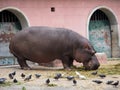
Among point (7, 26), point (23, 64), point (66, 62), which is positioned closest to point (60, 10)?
point (7, 26)

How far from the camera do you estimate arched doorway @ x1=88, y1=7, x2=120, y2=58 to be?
22741 mm

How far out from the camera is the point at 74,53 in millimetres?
14398

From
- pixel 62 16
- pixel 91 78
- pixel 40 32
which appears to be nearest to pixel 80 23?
pixel 62 16

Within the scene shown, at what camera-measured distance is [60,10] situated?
20.8 metres

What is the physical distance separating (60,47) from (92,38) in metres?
8.37

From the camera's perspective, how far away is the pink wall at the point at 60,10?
65.0ft

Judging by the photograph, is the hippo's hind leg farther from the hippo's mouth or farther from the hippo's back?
the hippo's mouth

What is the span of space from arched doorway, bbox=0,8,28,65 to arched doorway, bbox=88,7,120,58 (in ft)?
12.8

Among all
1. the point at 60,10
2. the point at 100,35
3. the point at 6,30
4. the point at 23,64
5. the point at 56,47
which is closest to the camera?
the point at 56,47

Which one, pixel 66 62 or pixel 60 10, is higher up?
pixel 60 10

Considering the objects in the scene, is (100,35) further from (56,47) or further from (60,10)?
(56,47)

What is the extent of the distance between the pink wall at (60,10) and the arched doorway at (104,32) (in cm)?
61

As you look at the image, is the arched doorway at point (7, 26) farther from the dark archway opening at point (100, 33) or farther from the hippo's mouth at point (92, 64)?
the hippo's mouth at point (92, 64)

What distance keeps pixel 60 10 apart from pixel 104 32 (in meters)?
3.27
